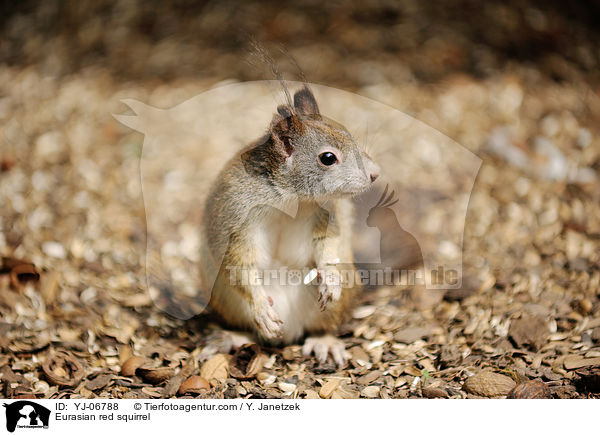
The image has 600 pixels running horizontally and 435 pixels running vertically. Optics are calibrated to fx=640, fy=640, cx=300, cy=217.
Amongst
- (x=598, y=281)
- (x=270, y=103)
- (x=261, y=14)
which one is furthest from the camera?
(x=598, y=281)

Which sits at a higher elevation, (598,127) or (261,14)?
(261,14)

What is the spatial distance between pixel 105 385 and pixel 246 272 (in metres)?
0.46

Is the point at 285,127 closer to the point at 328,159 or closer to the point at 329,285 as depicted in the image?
the point at 328,159

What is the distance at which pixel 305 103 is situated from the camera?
1542 mm

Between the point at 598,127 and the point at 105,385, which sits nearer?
the point at 105,385

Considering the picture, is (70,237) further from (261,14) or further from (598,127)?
(598,127)

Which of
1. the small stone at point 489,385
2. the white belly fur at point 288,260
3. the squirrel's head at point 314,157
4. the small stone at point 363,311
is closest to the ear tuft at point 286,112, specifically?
A: the squirrel's head at point 314,157

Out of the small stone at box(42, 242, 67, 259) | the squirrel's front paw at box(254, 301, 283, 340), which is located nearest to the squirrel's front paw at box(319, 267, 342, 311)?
the squirrel's front paw at box(254, 301, 283, 340)

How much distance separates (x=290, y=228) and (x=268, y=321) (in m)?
0.25

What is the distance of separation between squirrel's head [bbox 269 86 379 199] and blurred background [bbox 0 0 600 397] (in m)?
0.17

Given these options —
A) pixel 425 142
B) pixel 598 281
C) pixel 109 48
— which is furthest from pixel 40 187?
pixel 598 281

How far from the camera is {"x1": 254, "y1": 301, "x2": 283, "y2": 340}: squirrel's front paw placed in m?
1.65

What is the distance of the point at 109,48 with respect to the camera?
1961 millimetres
